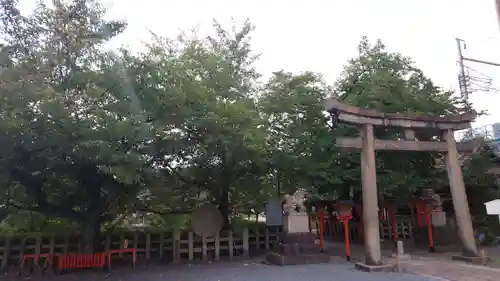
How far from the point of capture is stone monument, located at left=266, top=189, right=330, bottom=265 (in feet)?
36.9

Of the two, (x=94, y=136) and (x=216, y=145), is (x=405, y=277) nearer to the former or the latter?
(x=216, y=145)

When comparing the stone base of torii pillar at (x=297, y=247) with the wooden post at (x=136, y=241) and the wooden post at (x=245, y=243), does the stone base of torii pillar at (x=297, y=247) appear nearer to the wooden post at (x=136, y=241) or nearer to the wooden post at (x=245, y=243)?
the wooden post at (x=245, y=243)

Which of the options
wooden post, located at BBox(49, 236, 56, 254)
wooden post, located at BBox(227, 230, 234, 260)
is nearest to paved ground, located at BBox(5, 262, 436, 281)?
wooden post, located at BBox(227, 230, 234, 260)

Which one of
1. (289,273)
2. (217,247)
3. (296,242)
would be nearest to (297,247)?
(296,242)

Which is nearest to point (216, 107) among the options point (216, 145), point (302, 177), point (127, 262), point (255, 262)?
point (216, 145)

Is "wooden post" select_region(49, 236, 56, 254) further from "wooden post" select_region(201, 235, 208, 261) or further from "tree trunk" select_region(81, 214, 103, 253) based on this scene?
"wooden post" select_region(201, 235, 208, 261)

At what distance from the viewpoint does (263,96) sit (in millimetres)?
14250

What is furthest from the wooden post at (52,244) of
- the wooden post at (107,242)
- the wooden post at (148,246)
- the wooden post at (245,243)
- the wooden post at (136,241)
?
the wooden post at (245,243)

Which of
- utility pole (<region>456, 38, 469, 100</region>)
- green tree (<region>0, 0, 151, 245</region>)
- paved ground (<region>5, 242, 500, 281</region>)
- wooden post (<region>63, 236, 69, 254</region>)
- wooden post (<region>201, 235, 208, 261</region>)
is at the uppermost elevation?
utility pole (<region>456, 38, 469, 100</region>)

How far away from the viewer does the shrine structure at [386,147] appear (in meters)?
9.97

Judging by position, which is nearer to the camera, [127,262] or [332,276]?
[332,276]

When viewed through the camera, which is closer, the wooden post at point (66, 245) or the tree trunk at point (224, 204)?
the wooden post at point (66, 245)

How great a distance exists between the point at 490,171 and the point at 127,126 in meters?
15.2

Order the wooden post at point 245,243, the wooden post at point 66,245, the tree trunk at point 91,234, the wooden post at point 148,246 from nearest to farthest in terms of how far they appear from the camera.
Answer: the tree trunk at point 91,234 → the wooden post at point 66,245 → the wooden post at point 148,246 → the wooden post at point 245,243
